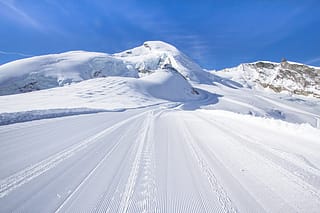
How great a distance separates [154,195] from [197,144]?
9.78 ft

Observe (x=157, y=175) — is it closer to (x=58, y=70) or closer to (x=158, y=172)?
(x=158, y=172)

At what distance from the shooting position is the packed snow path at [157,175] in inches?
98.4

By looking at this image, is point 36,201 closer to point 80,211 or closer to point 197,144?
point 80,211

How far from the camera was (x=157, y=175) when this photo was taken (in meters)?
3.35

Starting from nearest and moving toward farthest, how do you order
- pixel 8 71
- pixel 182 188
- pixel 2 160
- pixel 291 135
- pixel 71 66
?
pixel 182 188 < pixel 2 160 < pixel 291 135 < pixel 8 71 < pixel 71 66

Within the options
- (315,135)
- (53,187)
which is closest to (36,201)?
(53,187)

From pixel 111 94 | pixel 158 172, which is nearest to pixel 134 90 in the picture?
pixel 111 94

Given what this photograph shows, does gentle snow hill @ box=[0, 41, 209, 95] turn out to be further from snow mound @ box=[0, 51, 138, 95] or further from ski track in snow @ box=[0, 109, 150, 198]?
ski track in snow @ box=[0, 109, 150, 198]

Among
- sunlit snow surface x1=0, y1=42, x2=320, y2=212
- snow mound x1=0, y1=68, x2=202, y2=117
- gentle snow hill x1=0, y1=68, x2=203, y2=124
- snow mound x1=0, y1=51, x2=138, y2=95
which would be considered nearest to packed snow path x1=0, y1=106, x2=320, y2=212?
sunlit snow surface x1=0, y1=42, x2=320, y2=212

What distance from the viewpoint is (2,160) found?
3.80m

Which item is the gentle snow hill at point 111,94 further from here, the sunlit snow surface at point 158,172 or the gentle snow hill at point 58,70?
the gentle snow hill at point 58,70

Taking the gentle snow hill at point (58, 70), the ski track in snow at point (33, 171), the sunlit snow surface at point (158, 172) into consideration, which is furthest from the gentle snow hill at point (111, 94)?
the gentle snow hill at point (58, 70)

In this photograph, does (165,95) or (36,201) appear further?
(165,95)

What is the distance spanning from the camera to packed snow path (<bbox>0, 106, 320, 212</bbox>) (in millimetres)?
2500
